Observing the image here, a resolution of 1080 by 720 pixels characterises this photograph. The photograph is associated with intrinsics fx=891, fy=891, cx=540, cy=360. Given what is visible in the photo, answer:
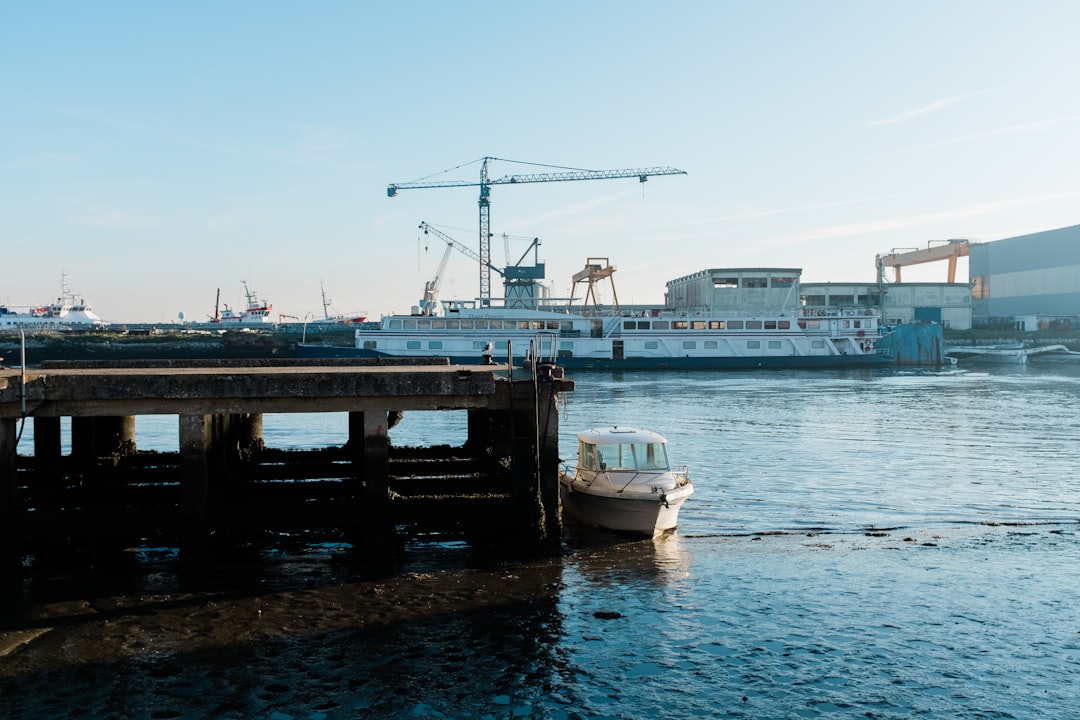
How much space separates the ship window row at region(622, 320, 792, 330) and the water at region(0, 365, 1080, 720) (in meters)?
62.1

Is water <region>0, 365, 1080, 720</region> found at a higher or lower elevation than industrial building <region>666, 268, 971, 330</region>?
lower

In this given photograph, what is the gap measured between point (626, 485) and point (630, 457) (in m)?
1.06

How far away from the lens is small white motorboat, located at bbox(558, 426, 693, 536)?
17828 millimetres

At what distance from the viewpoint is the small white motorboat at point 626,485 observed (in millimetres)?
17828

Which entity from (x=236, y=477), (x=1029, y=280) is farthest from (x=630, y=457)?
(x=1029, y=280)

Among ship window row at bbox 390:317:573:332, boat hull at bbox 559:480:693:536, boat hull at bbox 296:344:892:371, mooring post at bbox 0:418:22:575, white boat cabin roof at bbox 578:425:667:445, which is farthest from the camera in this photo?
ship window row at bbox 390:317:573:332

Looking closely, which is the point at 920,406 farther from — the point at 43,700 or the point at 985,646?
the point at 43,700

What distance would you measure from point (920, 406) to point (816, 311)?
178ft

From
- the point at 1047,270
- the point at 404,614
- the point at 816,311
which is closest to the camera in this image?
the point at 404,614

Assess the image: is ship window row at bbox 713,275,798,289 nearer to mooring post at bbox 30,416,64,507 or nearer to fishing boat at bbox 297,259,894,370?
fishing boat at bbox 297,259,894,370

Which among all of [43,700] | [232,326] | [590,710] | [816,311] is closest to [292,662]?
[43,700]

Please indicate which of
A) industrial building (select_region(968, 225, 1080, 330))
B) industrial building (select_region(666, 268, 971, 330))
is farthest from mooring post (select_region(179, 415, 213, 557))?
industrial building (select_region(968, 225, 1080, 330))

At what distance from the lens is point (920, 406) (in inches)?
1891

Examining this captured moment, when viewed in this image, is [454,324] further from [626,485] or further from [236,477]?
[626,485]
